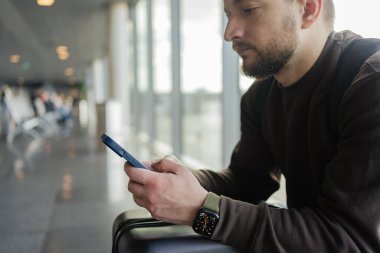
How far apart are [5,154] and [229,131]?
5240 millimetres

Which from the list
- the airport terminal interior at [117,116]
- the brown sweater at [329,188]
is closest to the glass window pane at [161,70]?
the airport terminal interior at [117,116]

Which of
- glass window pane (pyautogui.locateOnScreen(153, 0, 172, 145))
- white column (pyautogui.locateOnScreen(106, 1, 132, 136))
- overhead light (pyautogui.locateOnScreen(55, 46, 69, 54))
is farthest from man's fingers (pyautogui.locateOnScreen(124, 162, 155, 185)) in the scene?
overhead light (pyautogui.locateOnScreen(55, 46, 69, 54))

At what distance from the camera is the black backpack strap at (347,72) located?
37.9 inches

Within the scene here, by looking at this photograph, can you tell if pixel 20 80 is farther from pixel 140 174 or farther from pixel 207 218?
pixel 207 218

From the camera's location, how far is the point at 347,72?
98cm

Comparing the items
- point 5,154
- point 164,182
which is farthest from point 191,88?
point 164,182

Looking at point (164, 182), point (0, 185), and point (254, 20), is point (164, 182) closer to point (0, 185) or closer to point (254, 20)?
point (254, 20)

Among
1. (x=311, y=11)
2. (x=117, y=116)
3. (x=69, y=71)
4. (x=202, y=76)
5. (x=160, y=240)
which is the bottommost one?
(x=117, y=116)

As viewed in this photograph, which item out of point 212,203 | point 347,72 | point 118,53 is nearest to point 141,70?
point 118,53

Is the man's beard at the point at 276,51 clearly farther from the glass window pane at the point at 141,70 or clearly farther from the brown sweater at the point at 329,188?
the glass window pane at the point at 141,70

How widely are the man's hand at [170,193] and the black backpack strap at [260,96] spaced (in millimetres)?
539

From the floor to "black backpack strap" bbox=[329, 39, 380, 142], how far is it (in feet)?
6.66

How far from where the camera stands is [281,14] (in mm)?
1054

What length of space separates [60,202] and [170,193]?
132 inches
